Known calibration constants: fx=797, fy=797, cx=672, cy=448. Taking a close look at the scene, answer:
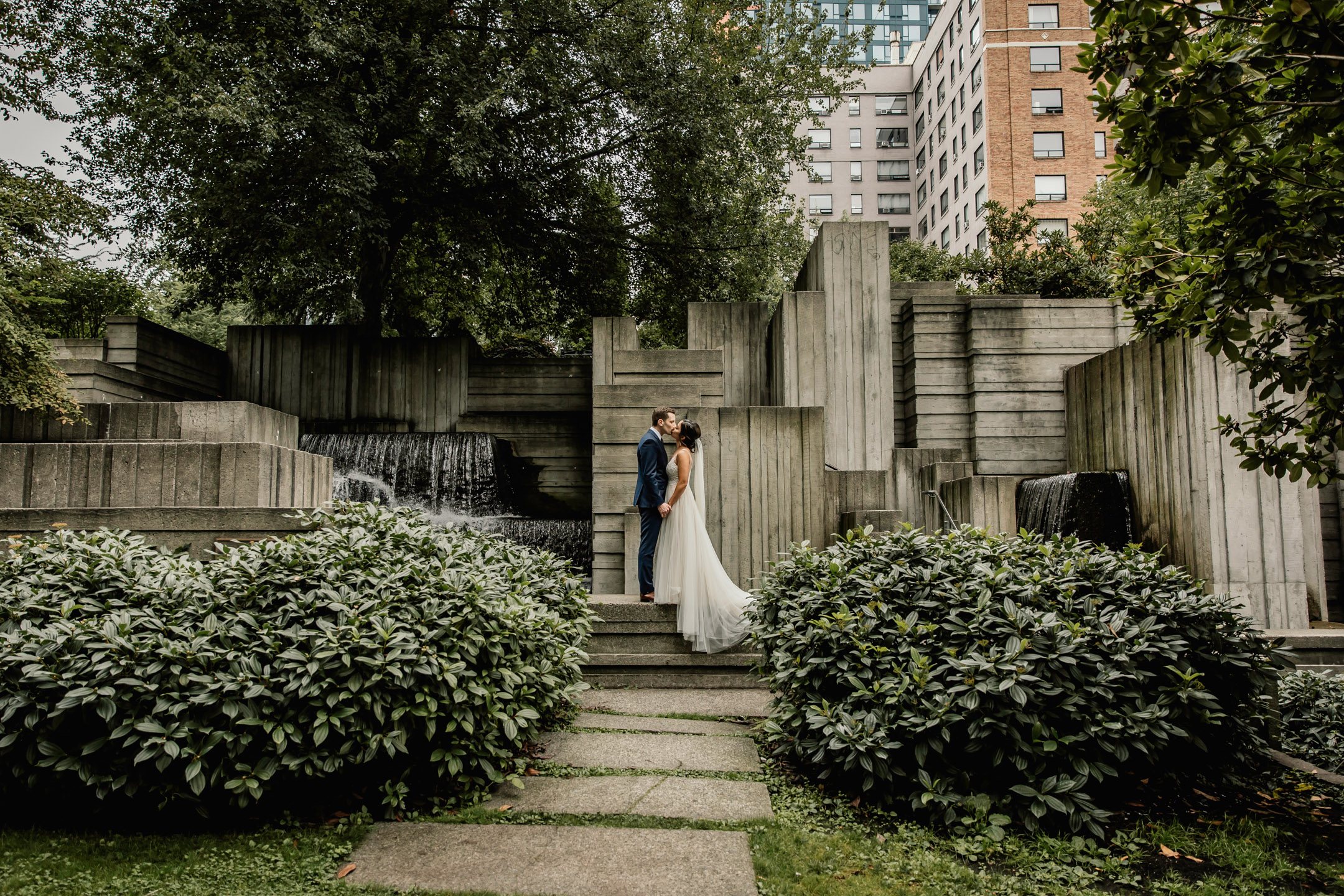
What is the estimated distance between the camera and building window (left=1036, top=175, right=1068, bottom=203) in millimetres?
38062

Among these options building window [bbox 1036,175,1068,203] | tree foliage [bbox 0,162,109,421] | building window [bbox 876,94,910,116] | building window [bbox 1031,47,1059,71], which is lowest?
tree foliage [bbox 0,162,109,421]

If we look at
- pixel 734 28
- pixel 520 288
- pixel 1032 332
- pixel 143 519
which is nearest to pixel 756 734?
pixel 143 519

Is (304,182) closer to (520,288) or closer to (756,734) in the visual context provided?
(520,288)

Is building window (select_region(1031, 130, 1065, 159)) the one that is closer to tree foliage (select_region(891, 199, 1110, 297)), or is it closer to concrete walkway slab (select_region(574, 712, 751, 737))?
tree foliage (select_region(891, 199, 1110, 297))

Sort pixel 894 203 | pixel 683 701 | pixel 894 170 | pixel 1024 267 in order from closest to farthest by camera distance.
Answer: pixel 683 701 < pixel 1024 267 < pixel 894 170 < pixel 894 203

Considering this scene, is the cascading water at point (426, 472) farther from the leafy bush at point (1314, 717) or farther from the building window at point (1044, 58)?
the building window at point (1044, 58)

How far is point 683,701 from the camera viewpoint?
5.62 meters

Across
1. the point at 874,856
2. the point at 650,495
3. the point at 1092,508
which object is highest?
the point at 650,495

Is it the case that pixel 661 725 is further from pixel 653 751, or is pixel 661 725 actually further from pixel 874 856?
pixel 874 856

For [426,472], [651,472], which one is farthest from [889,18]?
[651,472]

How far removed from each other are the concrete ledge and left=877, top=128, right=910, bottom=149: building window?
58.2 m

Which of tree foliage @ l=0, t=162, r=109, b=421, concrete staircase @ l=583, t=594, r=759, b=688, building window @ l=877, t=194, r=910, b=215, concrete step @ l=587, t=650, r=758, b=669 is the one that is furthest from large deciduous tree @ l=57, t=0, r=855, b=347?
building window @ l=877, t=194, r=910, b=215

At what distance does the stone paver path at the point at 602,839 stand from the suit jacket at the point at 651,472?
2583mm

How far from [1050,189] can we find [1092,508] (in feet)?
116
